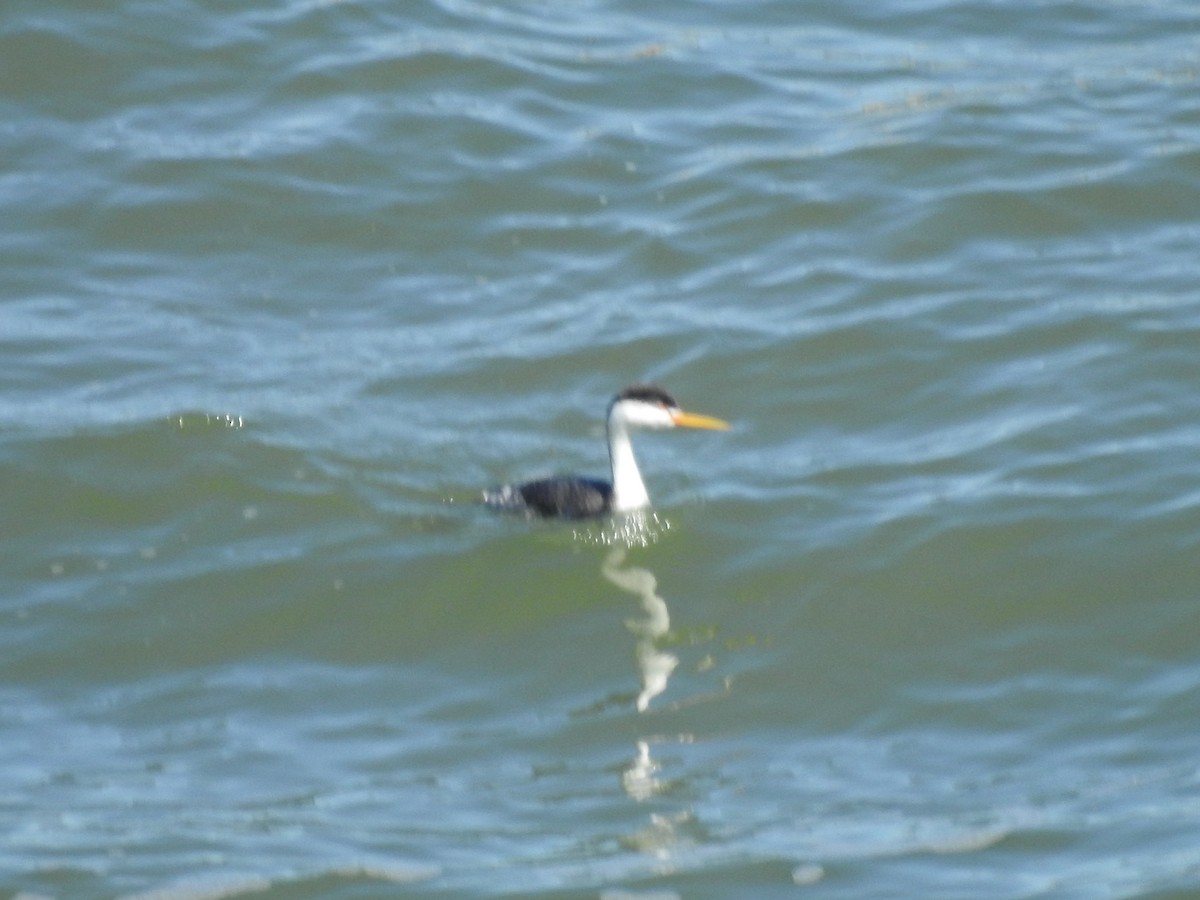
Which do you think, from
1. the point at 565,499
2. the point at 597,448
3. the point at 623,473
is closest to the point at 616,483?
the point at 623,473

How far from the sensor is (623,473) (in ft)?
39.1

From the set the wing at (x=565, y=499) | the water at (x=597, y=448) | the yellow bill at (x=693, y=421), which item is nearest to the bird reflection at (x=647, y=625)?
the water at (x=597, y=448)

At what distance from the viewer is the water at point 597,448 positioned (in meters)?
8.70

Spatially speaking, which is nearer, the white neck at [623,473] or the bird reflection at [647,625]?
the bird reflection at [647,625]

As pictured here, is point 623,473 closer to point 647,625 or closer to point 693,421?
point 693,421

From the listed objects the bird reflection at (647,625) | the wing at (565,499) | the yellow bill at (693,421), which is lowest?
the bird reflection at (647,625)

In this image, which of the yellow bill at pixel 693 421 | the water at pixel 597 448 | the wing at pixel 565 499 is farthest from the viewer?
the wing at pixel 565 499

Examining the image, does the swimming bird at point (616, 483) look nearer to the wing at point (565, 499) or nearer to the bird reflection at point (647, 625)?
the wing at point (565, 499)

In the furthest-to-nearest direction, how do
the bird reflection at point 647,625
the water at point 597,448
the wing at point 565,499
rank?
the wing at point 565,499 < the bird reflection at point 647,625 < the water at point 597,448

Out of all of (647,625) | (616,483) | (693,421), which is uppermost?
(693,421)

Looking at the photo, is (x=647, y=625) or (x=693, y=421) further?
(x=693, y=421)

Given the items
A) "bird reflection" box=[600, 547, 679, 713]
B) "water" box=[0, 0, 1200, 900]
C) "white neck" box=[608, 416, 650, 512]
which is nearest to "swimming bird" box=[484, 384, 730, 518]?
"white neck" box=[608, 416, 650, 512]

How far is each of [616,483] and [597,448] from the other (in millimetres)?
1194

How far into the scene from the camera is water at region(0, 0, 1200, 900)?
8.70 metres
